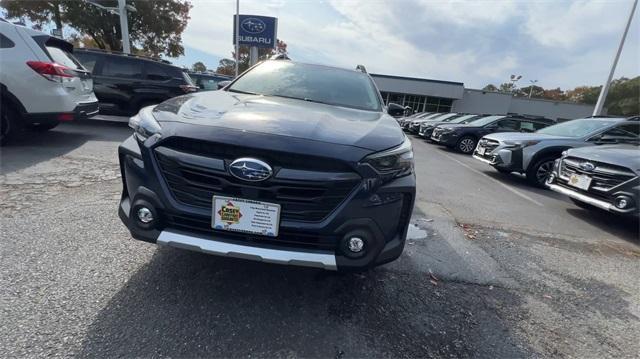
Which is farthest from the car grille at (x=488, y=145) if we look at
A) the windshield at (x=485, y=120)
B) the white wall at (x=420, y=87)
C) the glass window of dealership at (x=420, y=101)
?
the glass window of dealership at (x=420, y=101)

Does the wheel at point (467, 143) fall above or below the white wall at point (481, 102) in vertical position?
below

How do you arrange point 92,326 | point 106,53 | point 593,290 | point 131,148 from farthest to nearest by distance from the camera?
point 106,53
point 593,290
point 131,148
point 92,326

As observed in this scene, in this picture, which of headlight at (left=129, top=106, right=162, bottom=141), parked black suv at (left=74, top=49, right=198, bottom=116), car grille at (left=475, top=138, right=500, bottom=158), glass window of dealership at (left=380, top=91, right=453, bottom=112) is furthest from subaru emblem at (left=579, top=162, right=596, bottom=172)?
glass window of dealership at (left=380, top=91, right=453, bottom=112)

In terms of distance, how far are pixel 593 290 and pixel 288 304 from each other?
264 cm

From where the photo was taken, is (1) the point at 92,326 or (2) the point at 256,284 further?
(2) the point at 256,284

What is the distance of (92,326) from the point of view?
1.80 m

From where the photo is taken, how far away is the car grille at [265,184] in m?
1.78

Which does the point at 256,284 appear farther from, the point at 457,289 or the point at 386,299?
the point at 457,289

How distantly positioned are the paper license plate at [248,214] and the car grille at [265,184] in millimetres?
33

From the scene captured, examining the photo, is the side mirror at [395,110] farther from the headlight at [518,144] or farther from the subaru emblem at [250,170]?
the headlight at [518,144]

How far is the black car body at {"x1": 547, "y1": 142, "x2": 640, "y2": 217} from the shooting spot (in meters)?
4.15

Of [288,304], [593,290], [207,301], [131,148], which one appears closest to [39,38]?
[131,148]

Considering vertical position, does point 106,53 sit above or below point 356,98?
above

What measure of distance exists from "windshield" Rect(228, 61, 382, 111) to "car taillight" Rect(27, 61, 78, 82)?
147 inches
